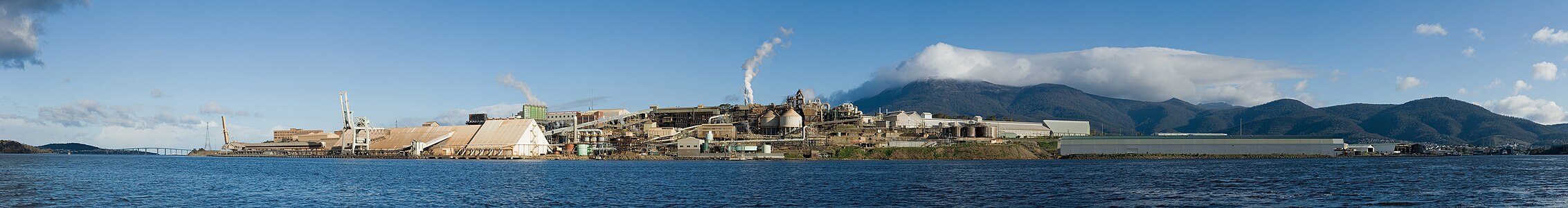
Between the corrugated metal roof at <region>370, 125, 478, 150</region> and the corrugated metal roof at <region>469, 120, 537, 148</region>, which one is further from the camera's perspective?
the corrugated metal roof at <region>370, 125, 478, 150</region>

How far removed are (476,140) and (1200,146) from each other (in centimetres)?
10822

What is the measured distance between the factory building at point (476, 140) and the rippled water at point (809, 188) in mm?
80447

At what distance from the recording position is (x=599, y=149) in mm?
165875

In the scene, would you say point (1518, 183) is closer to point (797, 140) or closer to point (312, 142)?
point (797, 140)

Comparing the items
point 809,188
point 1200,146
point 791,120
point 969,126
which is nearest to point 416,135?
point 791,120

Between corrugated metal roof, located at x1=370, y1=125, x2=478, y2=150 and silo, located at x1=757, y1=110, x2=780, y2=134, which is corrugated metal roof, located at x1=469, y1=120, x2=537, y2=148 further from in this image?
silo, located at x1=757, y1=110, x2=780, y2=134

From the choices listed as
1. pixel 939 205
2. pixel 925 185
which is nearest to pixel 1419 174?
pixel 925 185

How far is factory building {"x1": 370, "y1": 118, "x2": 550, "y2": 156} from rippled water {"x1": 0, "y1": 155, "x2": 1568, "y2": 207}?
8045cm

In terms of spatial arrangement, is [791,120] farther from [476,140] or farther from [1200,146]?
[1200,146]

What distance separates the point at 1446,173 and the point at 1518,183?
684 inches

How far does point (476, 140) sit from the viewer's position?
177 m

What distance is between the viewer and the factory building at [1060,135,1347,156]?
147875 millimetres

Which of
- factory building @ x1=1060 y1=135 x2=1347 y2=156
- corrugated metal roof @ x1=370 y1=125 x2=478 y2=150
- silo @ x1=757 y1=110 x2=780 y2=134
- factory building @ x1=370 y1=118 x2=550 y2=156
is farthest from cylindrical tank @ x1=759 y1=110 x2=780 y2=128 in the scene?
corrugated metal roof @ x1=370 y1=125 x2=478 y2=150

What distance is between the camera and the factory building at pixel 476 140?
16988 centimetres
